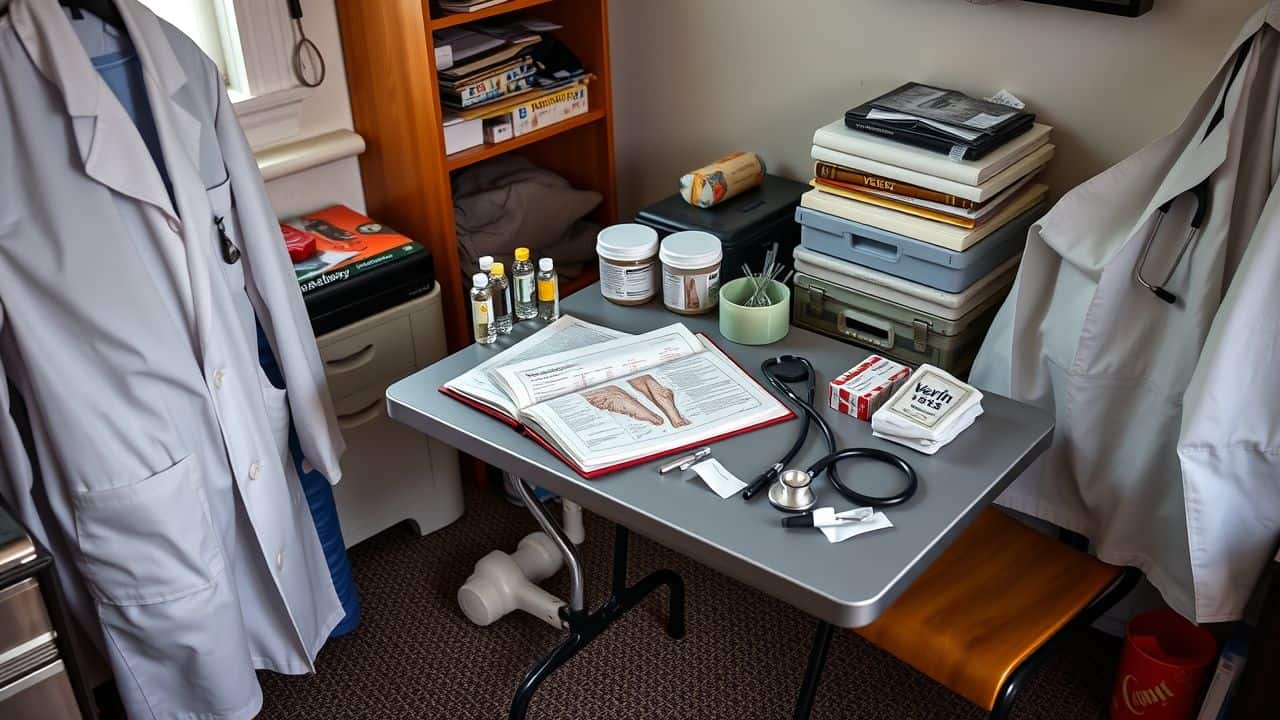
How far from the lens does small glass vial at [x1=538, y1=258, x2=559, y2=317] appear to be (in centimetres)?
191

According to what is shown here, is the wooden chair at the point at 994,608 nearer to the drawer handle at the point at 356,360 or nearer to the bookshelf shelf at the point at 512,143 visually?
the drawer handle at the point at 356,360

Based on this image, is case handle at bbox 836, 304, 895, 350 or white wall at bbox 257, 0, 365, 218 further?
white wall at bbox 257, 0, 365, 218

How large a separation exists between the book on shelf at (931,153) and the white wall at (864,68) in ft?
0.35

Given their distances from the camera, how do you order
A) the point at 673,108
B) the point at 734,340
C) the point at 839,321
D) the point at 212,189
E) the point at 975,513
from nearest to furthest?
the point at 975,513 → the point at 212,189 → the point at 734,340 → the point at 839,321 → the point at 673,108

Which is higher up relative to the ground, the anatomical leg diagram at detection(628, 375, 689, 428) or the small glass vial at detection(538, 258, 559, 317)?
the small glass vial at detection(538, 258, 559, 317)

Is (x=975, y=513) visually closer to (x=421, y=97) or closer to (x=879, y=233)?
(x=879, y=233)

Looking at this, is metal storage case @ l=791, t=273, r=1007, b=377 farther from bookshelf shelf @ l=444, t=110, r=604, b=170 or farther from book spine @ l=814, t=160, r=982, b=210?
bookshelf shelf @ l=444, t=110, r=604, b=170

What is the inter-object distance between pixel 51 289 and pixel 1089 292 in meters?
1.47

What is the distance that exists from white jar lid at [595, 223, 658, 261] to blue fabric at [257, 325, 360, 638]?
59 centimetres

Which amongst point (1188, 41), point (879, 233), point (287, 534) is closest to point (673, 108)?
point (879, 233)

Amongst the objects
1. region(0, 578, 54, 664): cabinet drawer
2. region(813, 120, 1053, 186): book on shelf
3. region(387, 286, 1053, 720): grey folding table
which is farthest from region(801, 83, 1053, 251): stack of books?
region(0, 578, 54, 664): cabinet drawer

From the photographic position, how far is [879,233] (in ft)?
6.34

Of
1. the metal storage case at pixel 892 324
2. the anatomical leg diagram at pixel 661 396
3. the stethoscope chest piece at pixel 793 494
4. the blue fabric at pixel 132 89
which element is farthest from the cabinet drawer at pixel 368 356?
the stethoscope chest piece at pixel 793 494

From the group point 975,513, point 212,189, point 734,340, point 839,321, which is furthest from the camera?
point 839,321
